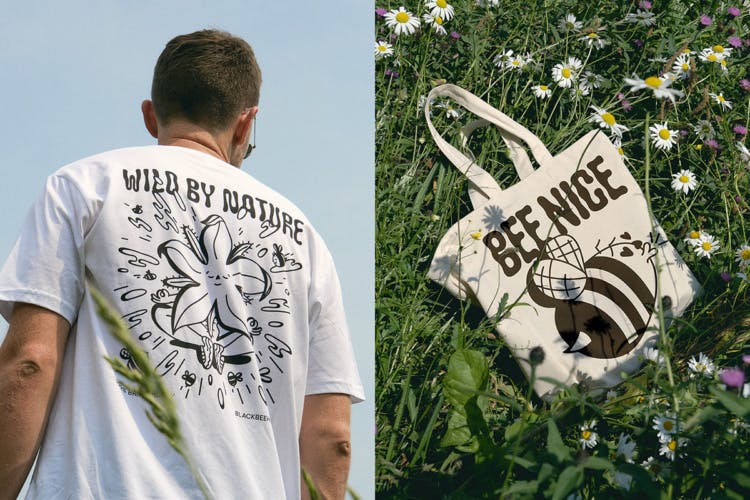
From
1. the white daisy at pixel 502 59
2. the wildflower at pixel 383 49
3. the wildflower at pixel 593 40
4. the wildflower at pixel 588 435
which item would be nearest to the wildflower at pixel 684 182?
the wildflower at pixel 593 40

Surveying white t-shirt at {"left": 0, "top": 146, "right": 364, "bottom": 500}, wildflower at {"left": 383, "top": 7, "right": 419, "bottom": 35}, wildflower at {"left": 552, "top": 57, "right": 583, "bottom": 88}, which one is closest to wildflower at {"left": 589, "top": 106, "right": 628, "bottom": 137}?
wildflower at {"left": 552, "top": 57, "right": 583, "bottom": 88}

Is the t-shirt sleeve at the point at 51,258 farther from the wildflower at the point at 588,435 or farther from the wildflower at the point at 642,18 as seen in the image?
the wildflower at the point at 642,18

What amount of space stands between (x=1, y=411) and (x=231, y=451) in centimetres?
34

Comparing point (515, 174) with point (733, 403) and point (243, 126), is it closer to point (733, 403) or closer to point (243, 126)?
point (243, 126)

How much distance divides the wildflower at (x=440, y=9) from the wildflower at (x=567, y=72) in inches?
14.8

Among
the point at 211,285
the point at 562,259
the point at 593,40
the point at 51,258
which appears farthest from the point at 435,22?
the point at 51,258

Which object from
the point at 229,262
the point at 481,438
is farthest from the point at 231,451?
the point at 481,438

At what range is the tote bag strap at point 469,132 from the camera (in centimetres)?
229

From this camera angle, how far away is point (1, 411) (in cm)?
114

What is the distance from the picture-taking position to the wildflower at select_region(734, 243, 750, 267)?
2.37 m

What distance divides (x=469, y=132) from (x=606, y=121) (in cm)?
39

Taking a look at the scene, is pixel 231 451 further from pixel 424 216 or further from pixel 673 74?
pixel 673 74

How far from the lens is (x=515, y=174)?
2436 mm

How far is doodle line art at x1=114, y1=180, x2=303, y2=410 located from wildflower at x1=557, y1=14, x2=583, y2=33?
5.40 feet
